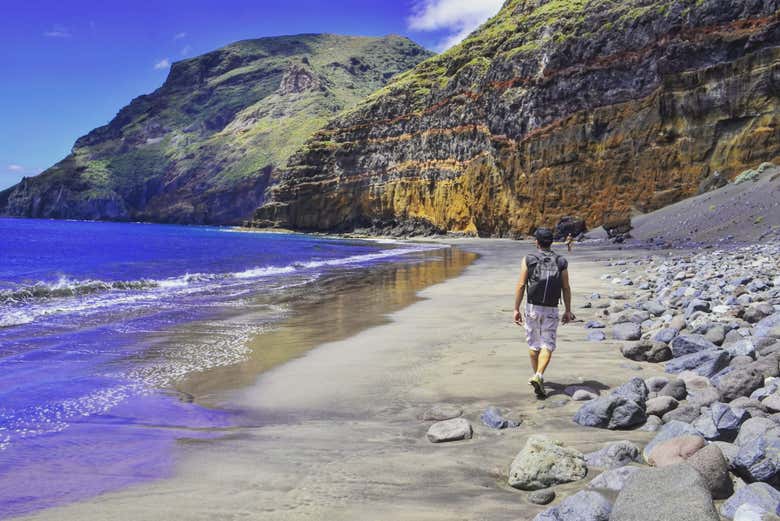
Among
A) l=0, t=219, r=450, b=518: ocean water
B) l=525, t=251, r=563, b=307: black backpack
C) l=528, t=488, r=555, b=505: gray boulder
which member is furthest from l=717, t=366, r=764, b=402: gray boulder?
l=0, t=219, r=450, b=518: ocean water

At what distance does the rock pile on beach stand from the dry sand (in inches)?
10.8

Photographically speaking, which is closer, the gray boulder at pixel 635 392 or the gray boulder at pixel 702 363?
the gray boulder at pixel 635 392

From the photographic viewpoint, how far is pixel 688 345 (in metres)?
6.57

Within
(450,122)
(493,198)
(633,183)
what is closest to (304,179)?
(450,122)

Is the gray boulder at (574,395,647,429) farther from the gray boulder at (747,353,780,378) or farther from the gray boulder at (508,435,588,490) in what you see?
the gray boulder at (747,353,780,378)

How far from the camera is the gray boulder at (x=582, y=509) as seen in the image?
299 centimetres

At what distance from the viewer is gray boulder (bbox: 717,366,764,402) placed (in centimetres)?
474

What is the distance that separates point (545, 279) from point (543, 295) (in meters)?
0.19

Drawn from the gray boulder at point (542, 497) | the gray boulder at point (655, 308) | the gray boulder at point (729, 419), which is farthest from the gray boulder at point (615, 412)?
the gray boulder at point (655, 308)

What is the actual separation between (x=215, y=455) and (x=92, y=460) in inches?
42.0

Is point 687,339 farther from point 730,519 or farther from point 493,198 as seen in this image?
point 493,198

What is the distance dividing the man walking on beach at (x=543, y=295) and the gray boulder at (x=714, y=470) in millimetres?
2724

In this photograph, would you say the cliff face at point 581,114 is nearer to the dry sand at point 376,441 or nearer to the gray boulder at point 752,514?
the dry sand at point 376,441

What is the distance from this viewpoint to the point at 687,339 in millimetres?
6621
